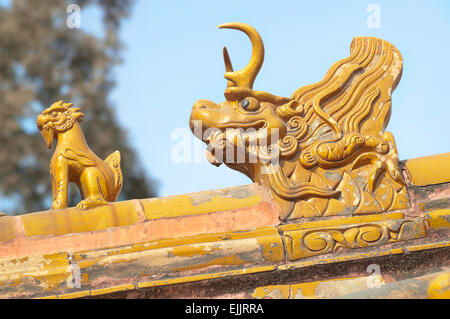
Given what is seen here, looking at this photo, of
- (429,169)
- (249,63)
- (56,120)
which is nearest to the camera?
(429,169)

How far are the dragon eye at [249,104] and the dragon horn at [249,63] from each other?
89 millimetres

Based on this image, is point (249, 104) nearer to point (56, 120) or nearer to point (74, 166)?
point (74, 166)

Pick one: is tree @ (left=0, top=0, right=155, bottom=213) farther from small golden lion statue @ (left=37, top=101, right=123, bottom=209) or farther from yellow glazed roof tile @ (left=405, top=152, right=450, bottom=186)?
yellow glazed roof tile @ (left=405, top=152, right=450, bottom=186)

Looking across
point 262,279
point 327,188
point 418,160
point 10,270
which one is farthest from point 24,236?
point 418,160

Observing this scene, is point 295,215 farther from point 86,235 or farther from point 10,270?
point 10,270

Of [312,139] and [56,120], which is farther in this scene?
[56,120]

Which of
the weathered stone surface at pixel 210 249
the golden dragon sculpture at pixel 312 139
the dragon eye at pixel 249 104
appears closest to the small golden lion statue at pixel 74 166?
the weathered stone surface at pixel 210 249

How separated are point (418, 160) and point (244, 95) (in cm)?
115

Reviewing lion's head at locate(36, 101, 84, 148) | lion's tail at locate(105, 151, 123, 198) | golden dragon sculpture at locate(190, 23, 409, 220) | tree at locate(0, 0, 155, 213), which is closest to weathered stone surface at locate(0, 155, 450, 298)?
golden dragon sculpture at locate(190, 23, 409, 220)

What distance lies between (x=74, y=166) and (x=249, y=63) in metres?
1.27

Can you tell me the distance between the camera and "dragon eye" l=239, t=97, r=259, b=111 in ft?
15.0

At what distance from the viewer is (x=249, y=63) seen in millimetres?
4680

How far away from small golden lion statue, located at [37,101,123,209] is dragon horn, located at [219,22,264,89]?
3.10 ft

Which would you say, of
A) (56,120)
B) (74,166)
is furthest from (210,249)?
(56,120)
